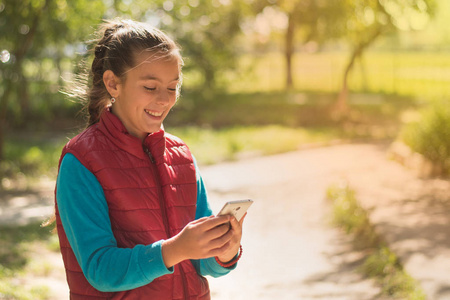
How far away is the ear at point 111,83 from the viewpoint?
194 centimetres

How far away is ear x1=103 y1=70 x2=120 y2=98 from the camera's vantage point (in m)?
1.94

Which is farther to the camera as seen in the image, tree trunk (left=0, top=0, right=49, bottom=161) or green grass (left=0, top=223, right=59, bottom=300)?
tree trunk (left=0, top=0, right=49, bottom=161)

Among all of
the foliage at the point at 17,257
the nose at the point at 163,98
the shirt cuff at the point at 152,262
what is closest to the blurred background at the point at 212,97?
the foliage at the point at 17,257

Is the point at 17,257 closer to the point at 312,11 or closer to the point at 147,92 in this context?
the point at 147,92

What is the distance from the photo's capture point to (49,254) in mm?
5941

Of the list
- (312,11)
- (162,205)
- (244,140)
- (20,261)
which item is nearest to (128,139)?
(162,205)

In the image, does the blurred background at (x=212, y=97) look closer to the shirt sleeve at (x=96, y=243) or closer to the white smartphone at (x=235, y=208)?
the shirt sleeve at (x=96, y=243)

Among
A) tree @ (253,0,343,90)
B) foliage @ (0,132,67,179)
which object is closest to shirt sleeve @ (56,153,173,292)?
foliage @ (0,132,67,179)

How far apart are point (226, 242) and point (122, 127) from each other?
0.50 m

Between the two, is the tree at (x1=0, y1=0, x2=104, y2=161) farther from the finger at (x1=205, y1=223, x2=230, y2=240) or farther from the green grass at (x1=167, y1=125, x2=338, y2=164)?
the finger at (x1=205, y1=223, x2=230, y2=240)

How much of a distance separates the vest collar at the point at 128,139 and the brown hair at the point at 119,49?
4.7 inches

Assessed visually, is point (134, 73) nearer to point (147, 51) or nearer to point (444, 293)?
point (147, 51)

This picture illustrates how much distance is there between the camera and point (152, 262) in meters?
1.69

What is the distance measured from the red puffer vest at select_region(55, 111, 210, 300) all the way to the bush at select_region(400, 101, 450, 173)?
764cm
